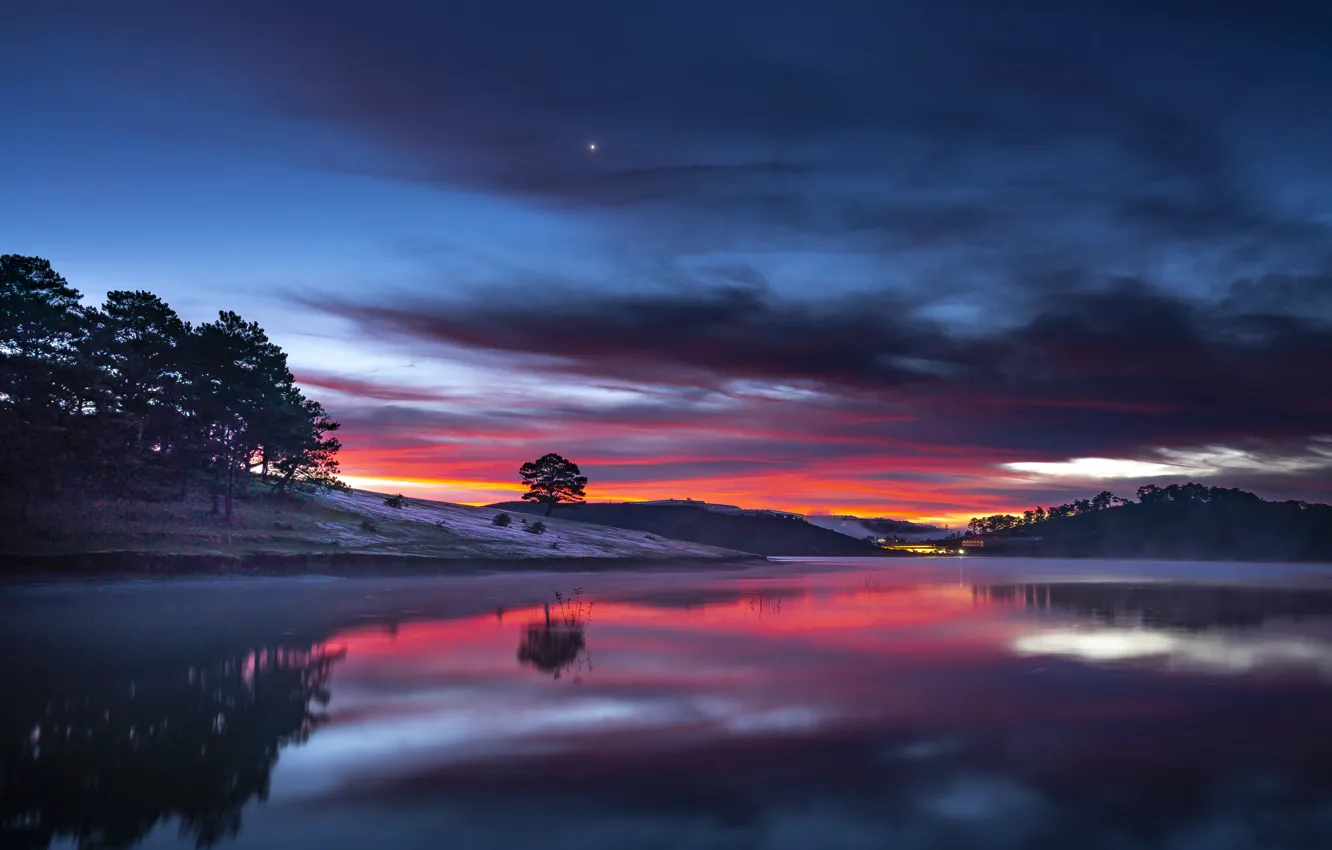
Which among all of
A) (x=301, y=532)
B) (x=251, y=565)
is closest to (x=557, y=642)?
(x=251, y=565)

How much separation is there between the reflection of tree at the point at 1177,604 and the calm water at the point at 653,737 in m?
6.99

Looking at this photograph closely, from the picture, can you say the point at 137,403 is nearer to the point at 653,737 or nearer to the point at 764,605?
the point at 764,605

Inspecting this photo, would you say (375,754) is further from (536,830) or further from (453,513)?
(453,513)

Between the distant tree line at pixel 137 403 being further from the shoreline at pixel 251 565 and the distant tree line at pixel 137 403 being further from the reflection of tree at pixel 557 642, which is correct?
the reflection of tree at pixel 557 642

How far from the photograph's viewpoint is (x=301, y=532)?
7019cm

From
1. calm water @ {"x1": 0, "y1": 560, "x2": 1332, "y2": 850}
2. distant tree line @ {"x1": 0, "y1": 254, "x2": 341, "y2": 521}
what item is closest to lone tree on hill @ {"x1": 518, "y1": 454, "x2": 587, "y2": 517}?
distant tree line @ {"x1": 0, "y1": 254, "x2": 341, "y2": 521}

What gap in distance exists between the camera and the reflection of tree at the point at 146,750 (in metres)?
11.4

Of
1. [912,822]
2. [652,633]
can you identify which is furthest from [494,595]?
[912,822]

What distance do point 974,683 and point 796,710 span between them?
6.68 metres

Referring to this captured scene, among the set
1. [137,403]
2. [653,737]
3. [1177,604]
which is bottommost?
[653,737]

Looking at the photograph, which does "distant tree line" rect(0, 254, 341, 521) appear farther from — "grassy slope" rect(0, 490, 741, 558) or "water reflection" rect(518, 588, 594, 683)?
"water reflection" rect(518, 588, 594, 683)

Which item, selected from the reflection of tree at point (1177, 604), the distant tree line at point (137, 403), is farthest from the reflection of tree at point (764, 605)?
the distant tree line at point (137, 403)

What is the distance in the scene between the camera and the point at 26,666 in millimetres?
23078

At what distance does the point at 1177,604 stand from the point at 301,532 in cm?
6471
